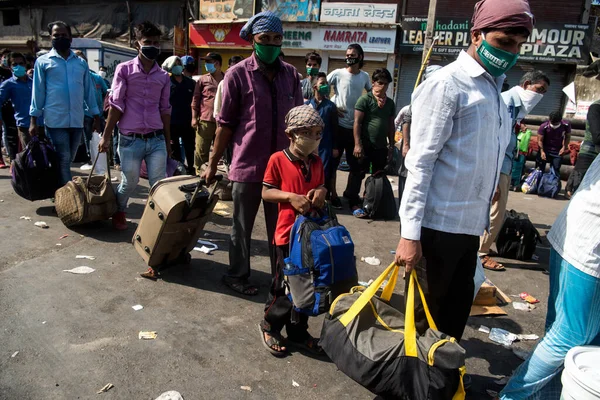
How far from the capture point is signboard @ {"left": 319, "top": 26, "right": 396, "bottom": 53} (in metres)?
15.3

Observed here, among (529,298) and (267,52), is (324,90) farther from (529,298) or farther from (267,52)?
(529,298)

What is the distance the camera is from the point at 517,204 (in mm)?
8602

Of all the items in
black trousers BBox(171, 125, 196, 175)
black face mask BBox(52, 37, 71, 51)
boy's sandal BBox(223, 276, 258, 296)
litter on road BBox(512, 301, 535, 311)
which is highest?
black face mask BBox(52, 37, 71, 51)

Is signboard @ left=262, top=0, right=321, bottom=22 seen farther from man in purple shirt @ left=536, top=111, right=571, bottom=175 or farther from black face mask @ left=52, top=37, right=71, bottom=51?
black face mask @ left=52, top=37, right=71, bottom=51

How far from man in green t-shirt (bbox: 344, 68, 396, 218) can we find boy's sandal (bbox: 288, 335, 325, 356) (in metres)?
3.57

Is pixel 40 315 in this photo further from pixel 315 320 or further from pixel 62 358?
pixel 315 320

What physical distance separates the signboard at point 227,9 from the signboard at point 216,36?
1.22 ft

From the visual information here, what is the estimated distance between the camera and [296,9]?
16672 millimetres

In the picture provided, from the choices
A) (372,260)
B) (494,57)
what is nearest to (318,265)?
(494,57)

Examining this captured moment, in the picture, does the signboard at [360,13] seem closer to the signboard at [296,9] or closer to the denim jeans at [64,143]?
the signboard at [296,9]

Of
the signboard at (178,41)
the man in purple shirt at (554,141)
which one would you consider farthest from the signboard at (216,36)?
the man in purple shirt at (554,141)

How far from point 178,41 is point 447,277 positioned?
1850 centimetres

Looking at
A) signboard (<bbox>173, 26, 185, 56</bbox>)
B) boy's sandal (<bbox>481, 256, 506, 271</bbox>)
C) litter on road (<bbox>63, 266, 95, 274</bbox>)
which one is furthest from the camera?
signboard (<bbox>173, 26, 185, 56</bbox>)

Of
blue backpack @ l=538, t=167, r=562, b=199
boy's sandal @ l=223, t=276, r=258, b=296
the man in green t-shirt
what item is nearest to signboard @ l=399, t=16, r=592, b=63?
blue backpack @ l=538, t=167, r=562, b=199
